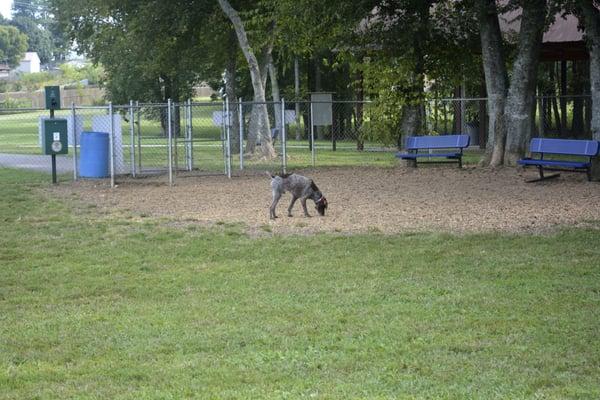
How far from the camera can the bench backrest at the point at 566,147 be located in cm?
1947

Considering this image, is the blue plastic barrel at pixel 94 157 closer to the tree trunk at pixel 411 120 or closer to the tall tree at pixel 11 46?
the tree trunk at pixel 411 120

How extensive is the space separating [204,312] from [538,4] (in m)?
14.3

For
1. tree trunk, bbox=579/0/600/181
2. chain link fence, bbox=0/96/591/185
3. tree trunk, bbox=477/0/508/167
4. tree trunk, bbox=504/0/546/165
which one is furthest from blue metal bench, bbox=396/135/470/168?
tree trunk, bbox=579/0/600/181

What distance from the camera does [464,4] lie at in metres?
24.3

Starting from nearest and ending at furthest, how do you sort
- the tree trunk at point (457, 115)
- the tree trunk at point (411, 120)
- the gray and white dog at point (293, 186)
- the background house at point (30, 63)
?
the gray and white dog at point (293, 186) → the tree trunk at point (411, 120) → the tree trunk at point (457, 115) → the background house at point (30, 63)

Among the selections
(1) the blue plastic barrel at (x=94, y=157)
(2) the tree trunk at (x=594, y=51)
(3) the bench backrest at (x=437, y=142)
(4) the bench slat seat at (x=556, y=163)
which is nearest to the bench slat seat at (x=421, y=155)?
(3) the bench backrest at (x=437, y=142)

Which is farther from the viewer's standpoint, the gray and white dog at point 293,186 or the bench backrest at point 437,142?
the bench backrest at point 437,142

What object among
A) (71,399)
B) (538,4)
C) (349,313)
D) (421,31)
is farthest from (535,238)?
(421,31)

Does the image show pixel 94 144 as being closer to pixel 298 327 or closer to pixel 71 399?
pixel 298 327

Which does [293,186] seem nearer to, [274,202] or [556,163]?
[274,202]

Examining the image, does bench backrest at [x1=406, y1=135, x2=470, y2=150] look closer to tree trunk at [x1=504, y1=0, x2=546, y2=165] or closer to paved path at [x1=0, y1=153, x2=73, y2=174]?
tree trunk at [x1=504, y1=0, x2=546, y2=165]

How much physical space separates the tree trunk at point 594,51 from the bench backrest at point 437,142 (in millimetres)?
3492

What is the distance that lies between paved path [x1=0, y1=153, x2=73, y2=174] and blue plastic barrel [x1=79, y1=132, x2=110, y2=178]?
2.53m

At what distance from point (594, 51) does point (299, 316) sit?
1313 cm
